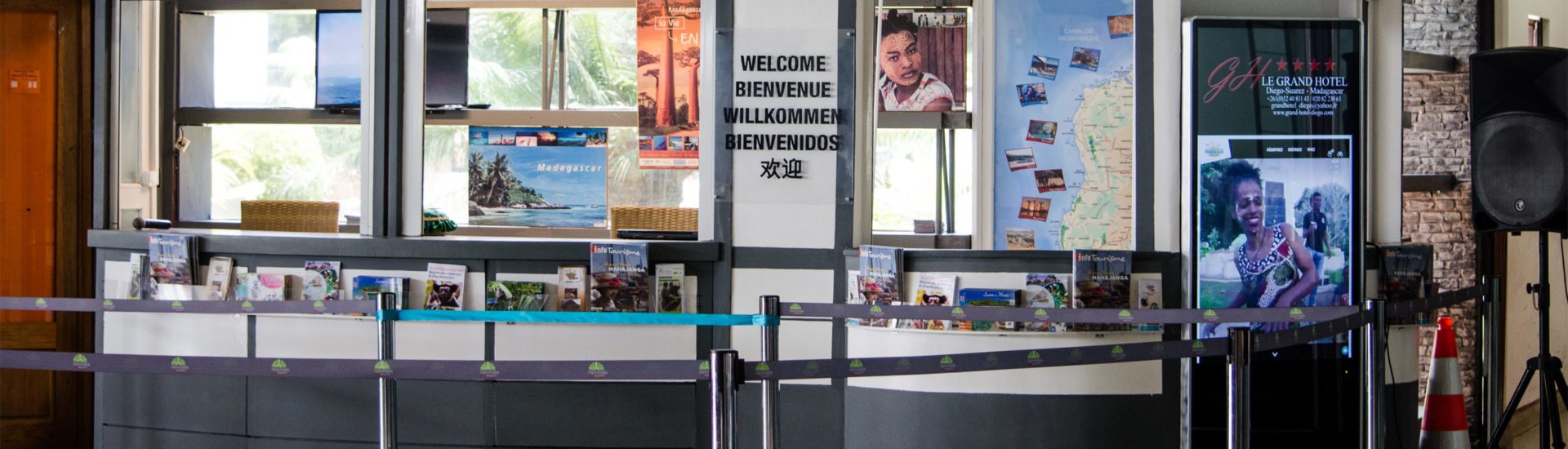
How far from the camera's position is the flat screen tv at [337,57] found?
6.91 meters

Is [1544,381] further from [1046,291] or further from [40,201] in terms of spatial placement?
[40,201]

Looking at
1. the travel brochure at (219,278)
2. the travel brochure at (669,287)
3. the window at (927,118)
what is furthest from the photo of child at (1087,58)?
the travel brochure at (219,278)

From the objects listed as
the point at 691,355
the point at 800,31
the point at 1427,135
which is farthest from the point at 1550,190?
the point at 691,355

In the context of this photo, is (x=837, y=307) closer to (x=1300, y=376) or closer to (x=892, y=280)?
(x=892, y=280)

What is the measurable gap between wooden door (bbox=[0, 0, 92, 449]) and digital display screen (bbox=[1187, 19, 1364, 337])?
15.6 ft

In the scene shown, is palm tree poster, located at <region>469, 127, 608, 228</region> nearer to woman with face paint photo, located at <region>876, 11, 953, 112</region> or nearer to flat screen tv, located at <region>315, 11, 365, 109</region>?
flat screen tv, located at <region>315, 11, 365, 109</region>

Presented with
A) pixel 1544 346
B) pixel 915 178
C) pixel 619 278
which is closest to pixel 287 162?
pixel 619 278

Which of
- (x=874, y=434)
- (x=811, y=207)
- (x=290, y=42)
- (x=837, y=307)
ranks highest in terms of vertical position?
(x=290, y=42)

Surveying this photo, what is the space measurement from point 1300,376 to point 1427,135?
2336 millimetres

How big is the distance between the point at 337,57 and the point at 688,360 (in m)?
3.92

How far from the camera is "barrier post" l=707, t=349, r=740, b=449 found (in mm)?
3145

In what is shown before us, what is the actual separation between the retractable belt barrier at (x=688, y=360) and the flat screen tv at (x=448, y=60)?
8.87 feet

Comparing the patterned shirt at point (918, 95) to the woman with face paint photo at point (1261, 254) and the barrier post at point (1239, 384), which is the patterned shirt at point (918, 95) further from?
the barrier post at point (1239, 384)

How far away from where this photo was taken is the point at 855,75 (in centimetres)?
497
